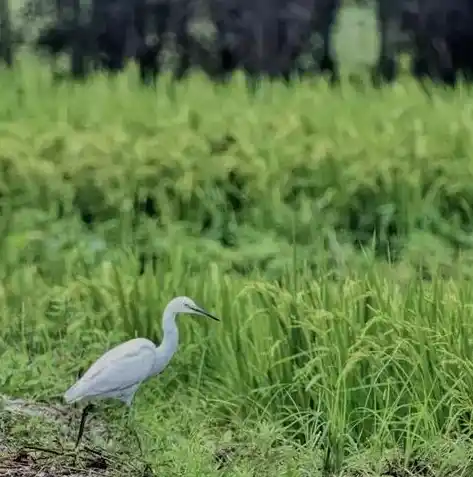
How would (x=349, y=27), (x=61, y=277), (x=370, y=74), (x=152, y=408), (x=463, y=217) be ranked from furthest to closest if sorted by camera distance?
(x=349, y=27) → (x=370, y=74) → (x=463, y=217) → (x=61, y=277) → (x=152, y=408)

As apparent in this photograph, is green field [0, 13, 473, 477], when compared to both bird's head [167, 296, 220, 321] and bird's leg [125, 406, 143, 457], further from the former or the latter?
bird's head [167, 296, 220, 321]

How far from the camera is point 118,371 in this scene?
10.0 feet

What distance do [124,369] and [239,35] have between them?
6.34 metres

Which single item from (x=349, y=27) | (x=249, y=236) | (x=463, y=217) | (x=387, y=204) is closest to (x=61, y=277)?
(x=249, y=236)

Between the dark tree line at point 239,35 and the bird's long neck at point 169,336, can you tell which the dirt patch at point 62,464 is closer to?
the bird's long neck at point 169,336

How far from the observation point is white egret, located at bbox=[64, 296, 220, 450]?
3053 millimetres

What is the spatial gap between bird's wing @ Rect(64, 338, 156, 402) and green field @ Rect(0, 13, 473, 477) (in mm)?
204

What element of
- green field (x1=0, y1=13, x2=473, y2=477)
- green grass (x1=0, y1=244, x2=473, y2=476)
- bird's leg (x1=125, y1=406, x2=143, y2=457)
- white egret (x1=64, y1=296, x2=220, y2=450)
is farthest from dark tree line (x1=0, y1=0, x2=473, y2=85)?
white egret (x1=64, y1=296, x2=220, y2=450)

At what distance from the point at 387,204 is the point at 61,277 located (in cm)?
167

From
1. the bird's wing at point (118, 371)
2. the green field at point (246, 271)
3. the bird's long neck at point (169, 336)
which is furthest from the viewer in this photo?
the green field at point (246, 271)

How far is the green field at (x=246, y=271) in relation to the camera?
3277 mm

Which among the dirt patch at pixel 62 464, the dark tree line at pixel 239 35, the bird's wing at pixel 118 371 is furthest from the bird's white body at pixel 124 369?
the dark tree line at pixel 239 35

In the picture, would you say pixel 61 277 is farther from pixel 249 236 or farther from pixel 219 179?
pixel 219 179

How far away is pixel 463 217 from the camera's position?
575cm
